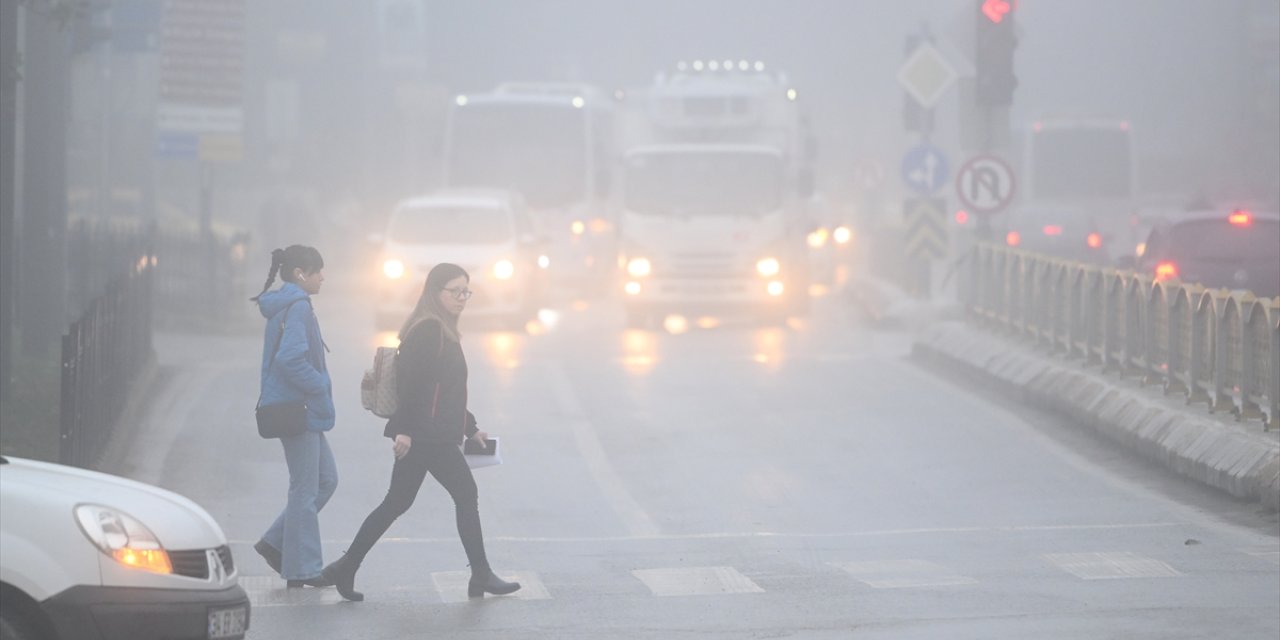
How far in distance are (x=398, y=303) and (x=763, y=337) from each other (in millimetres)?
4802

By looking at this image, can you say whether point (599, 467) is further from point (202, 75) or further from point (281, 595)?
point (202, 75)

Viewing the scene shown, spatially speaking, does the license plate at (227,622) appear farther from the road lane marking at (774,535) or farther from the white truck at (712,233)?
the white truck at (712,233)

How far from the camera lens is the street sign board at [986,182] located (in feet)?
75.1

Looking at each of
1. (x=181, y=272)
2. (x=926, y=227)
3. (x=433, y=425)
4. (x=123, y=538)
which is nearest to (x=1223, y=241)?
(x=926, y=227)

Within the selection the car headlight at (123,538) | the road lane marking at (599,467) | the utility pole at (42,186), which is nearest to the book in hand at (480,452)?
the road lane marking at (599,467)

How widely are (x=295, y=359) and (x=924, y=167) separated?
783 inches

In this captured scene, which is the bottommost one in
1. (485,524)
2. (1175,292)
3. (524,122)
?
(485,524)

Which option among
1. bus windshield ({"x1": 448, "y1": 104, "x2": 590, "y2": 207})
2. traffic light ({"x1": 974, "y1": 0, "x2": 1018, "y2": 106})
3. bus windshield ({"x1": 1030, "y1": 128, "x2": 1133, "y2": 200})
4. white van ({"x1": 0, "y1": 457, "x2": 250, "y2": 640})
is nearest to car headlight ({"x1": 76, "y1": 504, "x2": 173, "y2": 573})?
white van ({"x1": 0, "y1": 457, "x2": 250, "y2": 640})

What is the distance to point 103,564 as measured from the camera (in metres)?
6.67

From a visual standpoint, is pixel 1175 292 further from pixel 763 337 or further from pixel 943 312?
pixel 943 312

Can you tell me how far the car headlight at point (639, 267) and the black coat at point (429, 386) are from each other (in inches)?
693

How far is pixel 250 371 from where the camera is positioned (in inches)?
830

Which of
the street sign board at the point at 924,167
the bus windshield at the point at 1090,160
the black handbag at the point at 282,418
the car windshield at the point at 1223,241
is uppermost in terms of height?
the bus windshield at the point at 1090,160

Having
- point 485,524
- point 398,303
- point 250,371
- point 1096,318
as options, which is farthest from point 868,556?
point 398,303
